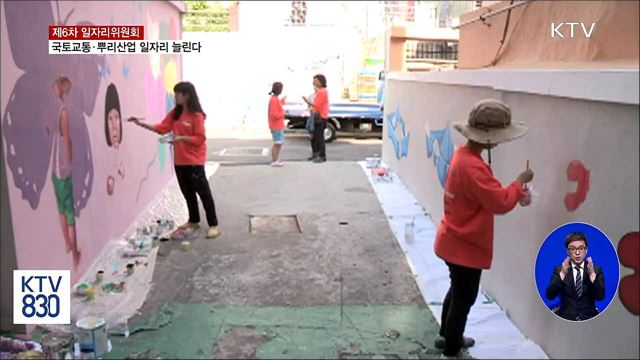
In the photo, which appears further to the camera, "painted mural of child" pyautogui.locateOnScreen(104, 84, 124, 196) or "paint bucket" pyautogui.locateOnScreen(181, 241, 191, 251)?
"paint bucket" pyautogui.locateOnScreen(181, 241, 191, 251)

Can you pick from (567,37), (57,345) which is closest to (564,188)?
(567,37)

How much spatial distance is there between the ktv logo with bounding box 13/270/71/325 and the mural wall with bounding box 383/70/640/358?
1.74 meters

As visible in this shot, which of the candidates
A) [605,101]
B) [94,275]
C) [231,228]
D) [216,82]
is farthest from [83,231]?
[216,82]

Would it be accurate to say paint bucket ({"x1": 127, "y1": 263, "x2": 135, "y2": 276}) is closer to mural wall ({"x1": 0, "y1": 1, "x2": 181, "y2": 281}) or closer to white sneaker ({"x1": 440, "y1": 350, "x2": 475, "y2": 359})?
mural wall ({"x1": 0, "y1": 1, "x2": 181, "y2": 281})

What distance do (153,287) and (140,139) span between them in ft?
7.38

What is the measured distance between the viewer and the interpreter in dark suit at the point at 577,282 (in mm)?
657

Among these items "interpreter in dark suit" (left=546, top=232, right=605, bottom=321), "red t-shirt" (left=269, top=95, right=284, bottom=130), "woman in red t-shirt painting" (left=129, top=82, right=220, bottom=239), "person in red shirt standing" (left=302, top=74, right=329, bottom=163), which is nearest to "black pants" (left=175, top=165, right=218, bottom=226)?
"woman in red t-shirt painting" (left=129, top=82, right=220, bottom=239)

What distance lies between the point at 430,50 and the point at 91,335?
8.78m

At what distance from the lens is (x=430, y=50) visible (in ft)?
33.9

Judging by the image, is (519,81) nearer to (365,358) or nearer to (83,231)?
(365,358)

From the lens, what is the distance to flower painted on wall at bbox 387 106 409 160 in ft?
24.5

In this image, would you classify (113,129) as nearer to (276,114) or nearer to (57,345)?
(57,345)

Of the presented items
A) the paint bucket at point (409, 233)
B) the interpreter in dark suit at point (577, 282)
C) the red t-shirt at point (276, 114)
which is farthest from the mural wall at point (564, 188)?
the red t-shirt at point (276, 114)
